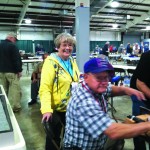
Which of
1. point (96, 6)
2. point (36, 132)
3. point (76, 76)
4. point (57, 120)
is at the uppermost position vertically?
point (96, 6)

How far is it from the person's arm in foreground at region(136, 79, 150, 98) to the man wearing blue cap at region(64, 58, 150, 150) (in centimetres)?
89

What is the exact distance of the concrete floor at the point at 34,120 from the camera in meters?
3.35

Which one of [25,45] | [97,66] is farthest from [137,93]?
[25,45]

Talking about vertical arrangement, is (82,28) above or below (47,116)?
above

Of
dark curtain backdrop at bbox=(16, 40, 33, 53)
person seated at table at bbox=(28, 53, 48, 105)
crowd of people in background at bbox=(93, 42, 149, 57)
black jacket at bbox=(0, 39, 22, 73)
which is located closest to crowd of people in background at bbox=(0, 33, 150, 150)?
black jacket at bbox=(0, 39, 22, 73)

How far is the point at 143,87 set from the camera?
230cm

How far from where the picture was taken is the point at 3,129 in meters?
1.00

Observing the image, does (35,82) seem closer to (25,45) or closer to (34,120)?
(34,120)

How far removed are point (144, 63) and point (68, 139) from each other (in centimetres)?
116

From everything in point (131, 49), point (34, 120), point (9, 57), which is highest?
point (131, 49)

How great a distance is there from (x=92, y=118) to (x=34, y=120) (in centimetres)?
334

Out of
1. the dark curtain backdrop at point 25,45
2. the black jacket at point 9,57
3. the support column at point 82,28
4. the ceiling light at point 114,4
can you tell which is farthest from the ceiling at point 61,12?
the black jacket at point 9,57

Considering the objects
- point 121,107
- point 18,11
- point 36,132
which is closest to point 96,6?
point 18,11

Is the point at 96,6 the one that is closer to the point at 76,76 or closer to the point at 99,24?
the point at 99,24
